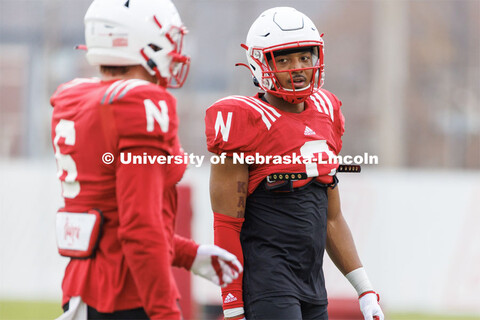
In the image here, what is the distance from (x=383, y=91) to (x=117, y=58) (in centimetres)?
1110

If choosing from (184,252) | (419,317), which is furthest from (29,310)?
(184,252)

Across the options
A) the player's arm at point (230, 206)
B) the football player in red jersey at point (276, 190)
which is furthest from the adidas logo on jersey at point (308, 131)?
the player's arm at point (230, 206)

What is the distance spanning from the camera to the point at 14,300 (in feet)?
28.1

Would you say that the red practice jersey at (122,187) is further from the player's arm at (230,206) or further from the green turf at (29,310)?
the green turf at (29,310)

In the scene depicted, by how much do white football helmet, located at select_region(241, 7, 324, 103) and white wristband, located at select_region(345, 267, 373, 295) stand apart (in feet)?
2.40

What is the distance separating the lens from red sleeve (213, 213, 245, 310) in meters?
3.00

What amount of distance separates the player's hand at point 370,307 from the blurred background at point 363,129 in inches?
151

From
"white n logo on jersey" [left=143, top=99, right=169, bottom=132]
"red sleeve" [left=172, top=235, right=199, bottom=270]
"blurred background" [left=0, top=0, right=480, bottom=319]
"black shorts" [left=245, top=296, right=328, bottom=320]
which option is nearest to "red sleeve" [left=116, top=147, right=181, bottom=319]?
"white n logo on jersey" [left=143, top=99, right=169, bottom=132]

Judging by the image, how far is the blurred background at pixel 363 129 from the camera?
8.48 m

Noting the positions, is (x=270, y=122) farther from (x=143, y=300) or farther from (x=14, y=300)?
(x=14, y=300)

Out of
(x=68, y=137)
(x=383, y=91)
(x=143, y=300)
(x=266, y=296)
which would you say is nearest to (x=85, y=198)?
(x=68, y=137)

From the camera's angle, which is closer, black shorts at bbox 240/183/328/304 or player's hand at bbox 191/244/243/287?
player's hand at bbox 191/244/243/287

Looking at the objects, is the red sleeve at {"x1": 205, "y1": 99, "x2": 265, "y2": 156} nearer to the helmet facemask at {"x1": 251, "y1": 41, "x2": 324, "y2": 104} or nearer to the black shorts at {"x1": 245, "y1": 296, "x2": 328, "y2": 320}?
the helmet facemask at {"x1": 251, "y1": 41, "x2": 324, "y2": 104}

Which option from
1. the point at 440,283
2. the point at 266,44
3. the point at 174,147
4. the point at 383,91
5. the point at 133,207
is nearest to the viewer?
the point at 133,207
